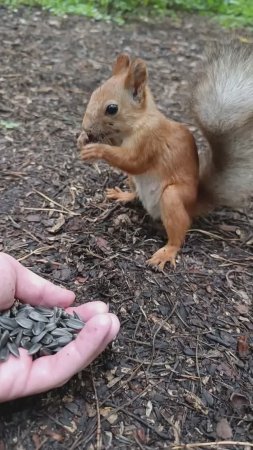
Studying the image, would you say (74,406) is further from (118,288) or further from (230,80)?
(230,80)

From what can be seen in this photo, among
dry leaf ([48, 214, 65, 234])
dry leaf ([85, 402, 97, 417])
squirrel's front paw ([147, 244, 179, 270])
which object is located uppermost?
squirrel's front paw ([147, 244, 179, 270])

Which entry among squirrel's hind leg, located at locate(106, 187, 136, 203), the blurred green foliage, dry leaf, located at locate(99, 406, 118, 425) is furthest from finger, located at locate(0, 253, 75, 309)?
the blurred green foliage

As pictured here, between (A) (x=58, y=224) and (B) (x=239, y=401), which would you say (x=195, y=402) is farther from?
(A) (x=58, y=224)

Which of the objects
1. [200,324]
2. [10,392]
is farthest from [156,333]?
[10,392]

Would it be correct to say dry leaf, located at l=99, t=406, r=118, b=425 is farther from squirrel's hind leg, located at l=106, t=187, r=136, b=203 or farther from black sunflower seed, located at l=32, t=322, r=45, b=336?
squirrel's hind leg, located at l=106, t=187, r=136, b=203

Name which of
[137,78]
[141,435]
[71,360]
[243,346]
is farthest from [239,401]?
[137,78]
